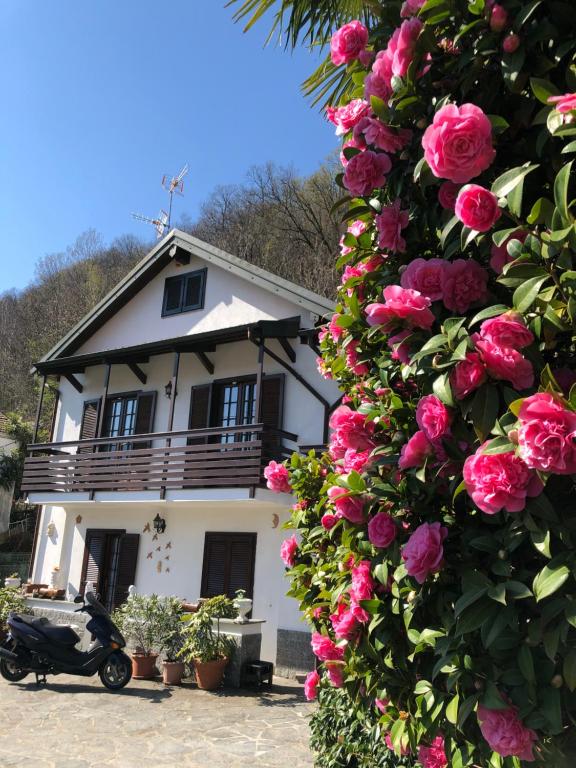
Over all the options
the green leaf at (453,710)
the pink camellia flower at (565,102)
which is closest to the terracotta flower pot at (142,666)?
the green leaf at (453,710)

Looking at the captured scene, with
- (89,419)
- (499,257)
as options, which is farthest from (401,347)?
(89,419)

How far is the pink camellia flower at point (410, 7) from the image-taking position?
7.63ft

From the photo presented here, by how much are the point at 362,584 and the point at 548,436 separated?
3.34 ft

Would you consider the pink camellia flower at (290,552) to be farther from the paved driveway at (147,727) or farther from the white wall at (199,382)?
the white wall at (199,382)

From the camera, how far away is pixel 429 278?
2090 millimetres

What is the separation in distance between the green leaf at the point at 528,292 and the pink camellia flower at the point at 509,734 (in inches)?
43.6

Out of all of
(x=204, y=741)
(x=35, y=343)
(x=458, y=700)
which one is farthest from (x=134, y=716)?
(x=35, y=343)

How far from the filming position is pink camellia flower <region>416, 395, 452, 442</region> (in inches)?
74.7

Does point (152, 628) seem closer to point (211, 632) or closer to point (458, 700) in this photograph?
point (211, 632)

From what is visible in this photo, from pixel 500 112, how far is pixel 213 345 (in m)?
11.8

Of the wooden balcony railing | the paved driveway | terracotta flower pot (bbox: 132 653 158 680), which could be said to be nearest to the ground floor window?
the wooden balcony railing

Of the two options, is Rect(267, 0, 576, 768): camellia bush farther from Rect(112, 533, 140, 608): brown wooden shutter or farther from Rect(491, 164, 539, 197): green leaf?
Rect(112, 533, 140, 608): brown wooden shutter

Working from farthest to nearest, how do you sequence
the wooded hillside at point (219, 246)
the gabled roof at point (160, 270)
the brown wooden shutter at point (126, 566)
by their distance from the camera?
the wooded hillside at point (219, 246) → the brown wooden shutter at point (126, 566) → the gabled roof at point (160, 270)

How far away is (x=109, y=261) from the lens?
139 ft
